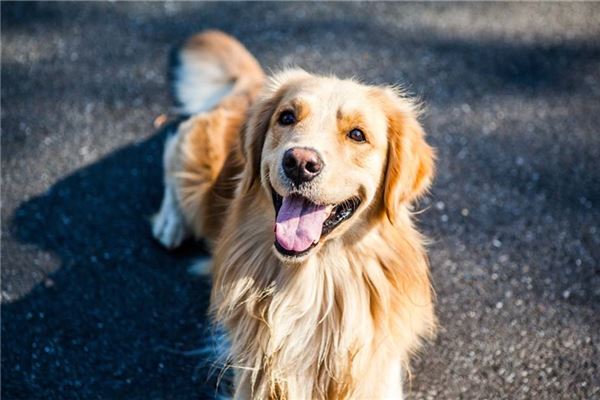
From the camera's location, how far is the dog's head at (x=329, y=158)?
2752mm

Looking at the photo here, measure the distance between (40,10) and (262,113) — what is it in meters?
3.80

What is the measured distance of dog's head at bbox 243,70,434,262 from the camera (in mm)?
2752

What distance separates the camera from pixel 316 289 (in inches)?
119

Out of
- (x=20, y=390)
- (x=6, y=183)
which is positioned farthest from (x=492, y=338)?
→ (x=6, y=183)

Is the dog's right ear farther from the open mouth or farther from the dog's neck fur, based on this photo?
the open mouth

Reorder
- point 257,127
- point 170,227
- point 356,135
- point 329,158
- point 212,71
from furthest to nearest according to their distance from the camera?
point 212,71
point 170,227
point 257,127
point 356,135
point 329,158

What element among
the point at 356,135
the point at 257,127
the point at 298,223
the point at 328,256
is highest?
the point at 356,135

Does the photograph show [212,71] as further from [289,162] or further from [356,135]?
[289,162]

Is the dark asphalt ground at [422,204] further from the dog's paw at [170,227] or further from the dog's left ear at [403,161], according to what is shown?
the dog's left ear at [403,161]

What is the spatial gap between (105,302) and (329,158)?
6.00ft

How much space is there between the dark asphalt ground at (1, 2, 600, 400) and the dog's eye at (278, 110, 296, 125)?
1.37 m

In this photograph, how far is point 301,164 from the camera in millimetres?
2674

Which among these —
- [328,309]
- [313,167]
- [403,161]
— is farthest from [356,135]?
[328,309]

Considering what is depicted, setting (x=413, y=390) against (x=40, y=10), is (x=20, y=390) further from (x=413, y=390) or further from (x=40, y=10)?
(x=40, y=10)
